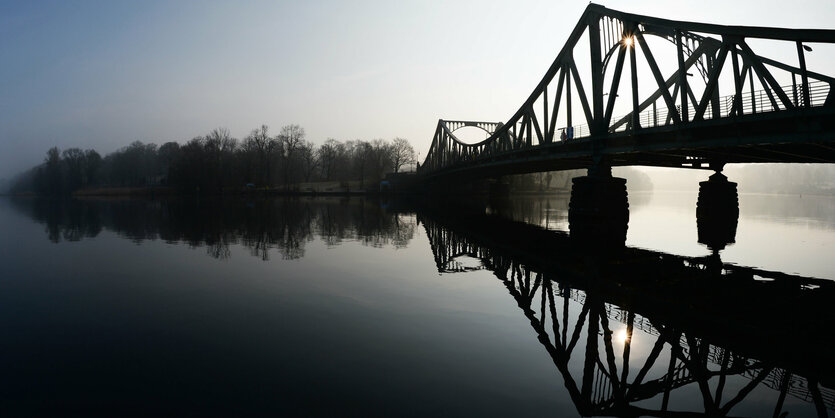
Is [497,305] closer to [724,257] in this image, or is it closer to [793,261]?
[724,257]

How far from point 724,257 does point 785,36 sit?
33.9 feet

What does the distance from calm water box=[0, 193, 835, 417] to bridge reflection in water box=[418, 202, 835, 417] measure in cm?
5

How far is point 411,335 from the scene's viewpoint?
9.98 metres

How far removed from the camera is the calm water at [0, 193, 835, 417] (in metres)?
7.00

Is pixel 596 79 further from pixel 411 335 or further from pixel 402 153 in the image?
pixel 402 153

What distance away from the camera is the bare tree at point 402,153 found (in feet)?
566

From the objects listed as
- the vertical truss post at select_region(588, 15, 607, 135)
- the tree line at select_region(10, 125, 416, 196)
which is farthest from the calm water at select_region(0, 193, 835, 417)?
the tree line at select_region(10, 125, 416, 196)

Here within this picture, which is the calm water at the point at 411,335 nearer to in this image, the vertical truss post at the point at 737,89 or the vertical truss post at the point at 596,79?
the vertical truss post at the point at 737,89

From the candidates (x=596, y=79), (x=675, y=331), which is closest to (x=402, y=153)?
(x=596, y=79)

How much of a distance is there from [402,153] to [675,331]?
549 feet

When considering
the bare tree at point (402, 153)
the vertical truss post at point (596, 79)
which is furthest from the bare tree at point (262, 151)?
the vertical truss post at point (596, 79)

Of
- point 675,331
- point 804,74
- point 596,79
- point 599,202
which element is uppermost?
point 596,79

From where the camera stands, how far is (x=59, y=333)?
9.88 metres

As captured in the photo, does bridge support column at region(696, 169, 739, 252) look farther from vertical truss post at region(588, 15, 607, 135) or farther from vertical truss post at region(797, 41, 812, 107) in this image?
vertical truss post at region(797, 41, 812, 107)
